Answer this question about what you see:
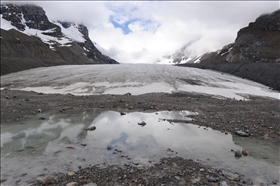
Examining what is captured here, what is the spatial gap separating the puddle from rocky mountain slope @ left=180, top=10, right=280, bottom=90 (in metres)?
22.9

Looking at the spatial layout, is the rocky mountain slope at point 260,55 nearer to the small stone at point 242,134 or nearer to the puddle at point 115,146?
the small stone at point 242,134

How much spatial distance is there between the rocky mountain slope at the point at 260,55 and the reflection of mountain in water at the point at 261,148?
21974 millimetres

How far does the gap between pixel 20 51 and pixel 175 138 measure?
77.3 m

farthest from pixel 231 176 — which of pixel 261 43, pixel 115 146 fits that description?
pixel 261 43

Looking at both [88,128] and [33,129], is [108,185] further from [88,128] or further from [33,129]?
[33,129]

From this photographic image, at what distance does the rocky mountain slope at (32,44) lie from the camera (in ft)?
164

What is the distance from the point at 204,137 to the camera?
7.52 meters

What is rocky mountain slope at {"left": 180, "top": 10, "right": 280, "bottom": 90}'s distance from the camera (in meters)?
30.1

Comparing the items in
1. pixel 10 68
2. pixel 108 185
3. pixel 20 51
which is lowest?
pixel 108 185

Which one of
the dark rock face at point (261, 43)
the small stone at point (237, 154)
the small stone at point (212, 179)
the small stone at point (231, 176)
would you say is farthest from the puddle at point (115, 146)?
the dark rock face at point (261, 43)

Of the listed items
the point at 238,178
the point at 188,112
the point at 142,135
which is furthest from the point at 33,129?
the point at 188,112

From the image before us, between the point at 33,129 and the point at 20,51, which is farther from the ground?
the point at 20,51

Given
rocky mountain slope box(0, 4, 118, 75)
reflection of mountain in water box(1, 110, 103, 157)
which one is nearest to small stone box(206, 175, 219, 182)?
reflection of mountain in water box(1, 110, 103, 157)

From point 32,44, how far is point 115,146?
282 ft
